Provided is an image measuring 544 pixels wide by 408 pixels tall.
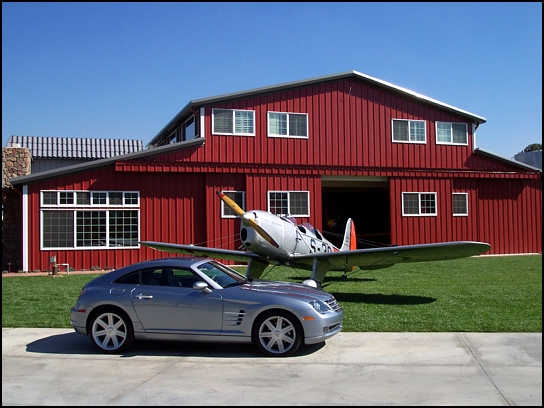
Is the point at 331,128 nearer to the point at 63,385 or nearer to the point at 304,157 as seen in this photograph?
the point at 304,157

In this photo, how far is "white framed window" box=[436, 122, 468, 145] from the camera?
24.5 meters

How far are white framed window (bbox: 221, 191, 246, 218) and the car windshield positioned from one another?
479 inches

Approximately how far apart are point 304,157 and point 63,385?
1692cm

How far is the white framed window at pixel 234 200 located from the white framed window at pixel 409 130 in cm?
720

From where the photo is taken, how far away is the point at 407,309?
35.8 feet

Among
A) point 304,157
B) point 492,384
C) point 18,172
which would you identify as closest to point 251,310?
point 492,384

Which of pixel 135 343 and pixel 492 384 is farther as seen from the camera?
pixel 135 343

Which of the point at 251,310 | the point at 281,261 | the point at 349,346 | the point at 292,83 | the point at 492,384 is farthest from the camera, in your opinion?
the point at 292,83

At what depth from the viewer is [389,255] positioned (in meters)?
12.4

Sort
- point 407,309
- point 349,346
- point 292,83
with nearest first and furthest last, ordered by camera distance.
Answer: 1. point 349,346
2. point 407,309
3. point 292,83

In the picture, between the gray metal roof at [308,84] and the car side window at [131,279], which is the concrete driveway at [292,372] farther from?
the gray metal roof at [308,84]

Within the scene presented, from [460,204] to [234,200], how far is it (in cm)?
1035

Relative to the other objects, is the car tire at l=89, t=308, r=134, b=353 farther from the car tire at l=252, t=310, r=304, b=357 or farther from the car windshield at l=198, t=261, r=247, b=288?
the car tire at l=252, t=310, r=304, b=357

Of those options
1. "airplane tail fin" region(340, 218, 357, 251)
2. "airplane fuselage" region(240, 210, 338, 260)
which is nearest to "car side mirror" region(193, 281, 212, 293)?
"airplane fuselage" region(240, 210, 338, 260)
